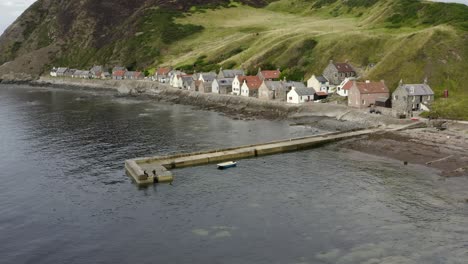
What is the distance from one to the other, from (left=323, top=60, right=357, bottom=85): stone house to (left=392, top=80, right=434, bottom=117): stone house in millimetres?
35656

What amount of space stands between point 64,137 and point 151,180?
155ft

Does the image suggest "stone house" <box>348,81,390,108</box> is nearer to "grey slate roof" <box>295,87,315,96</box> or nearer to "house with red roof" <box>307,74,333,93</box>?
"grey slate roof" <box>295,87,315,96</box>

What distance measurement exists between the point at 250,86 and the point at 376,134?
62.2 meters

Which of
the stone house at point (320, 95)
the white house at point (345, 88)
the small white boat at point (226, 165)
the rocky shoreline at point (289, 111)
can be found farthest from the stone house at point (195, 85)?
the small white boat at point (226, 165)

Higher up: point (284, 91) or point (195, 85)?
point (195, 85)

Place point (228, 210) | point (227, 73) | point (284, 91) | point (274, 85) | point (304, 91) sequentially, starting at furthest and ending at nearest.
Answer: point (227, 73)
point (274, 85)
point (284, 91)
point (304, 91)
point (228, 210)

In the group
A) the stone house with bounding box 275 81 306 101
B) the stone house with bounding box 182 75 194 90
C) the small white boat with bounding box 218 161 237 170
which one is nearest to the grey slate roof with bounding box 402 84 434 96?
the stone house with bounding box 275 81 306 101

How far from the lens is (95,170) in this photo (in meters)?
79.5

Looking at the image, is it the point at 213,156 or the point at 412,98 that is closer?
the point at 213,156

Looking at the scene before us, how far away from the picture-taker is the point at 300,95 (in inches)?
5266

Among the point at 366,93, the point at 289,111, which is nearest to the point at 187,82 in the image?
the point at 289,111

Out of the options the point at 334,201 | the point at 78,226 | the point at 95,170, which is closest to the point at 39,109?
the point at 95,170

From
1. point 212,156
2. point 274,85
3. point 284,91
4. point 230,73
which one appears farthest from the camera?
point 230,73

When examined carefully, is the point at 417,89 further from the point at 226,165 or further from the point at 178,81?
the point at 178,81
